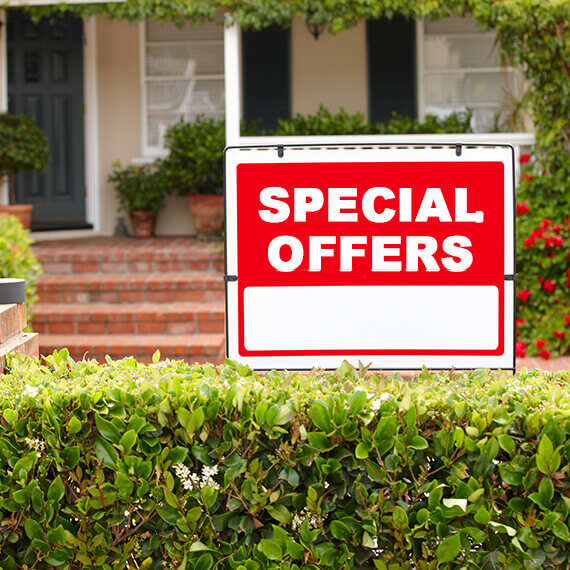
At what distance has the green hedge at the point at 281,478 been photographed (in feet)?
6.37

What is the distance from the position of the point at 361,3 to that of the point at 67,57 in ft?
13.4

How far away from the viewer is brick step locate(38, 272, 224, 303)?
22.0ft

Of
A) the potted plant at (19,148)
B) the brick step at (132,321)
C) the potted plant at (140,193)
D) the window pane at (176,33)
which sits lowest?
the brick step at (132,321)

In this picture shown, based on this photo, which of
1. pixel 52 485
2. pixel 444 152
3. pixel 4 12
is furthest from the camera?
pixel 4 12

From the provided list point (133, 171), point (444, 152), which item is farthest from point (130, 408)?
point (133, 171)

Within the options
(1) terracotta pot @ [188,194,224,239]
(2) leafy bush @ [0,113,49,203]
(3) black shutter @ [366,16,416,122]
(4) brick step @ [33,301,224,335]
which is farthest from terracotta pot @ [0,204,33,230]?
(3) black shutter @ [366,16,416,122]

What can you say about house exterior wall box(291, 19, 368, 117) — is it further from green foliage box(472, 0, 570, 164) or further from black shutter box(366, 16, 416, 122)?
green foliage box(472, 0, 570, 164)

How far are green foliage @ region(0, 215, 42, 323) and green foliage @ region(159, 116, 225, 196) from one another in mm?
2956

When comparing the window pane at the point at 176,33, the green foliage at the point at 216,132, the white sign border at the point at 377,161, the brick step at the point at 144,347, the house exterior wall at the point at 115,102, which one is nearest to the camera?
the white sign border at the point at 377,161

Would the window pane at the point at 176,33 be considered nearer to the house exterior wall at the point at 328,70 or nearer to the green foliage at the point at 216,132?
the house exterior wall at the point at 328,70

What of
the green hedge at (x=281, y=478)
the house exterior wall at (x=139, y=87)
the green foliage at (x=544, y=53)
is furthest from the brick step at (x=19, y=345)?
the house exterior wall at (x=139, y=87)

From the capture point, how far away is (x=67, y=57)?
9.23 m

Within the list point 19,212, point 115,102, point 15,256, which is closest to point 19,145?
point 19,212

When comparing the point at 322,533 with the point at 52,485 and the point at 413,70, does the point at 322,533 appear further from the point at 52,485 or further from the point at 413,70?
the point at 413,70
